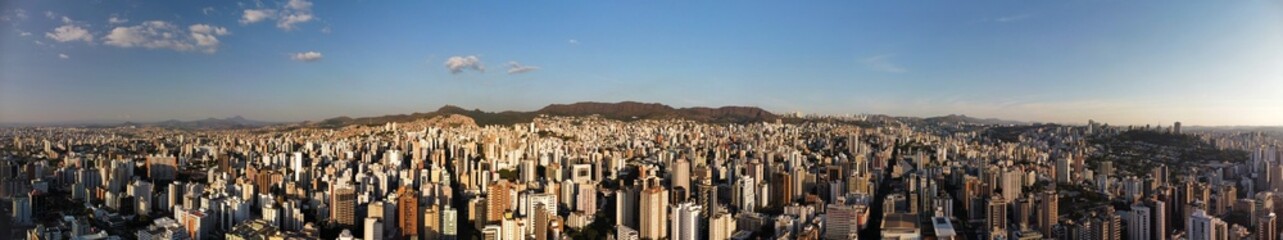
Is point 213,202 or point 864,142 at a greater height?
point 864,142

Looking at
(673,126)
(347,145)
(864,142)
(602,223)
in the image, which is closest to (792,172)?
(864,142)

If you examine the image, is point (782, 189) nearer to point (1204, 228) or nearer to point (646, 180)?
point (646, 180)

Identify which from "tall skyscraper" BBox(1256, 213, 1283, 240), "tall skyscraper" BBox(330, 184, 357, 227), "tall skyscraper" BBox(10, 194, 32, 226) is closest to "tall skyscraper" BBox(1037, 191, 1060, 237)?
"tall skyscraper" BBox(1256, 213, 1283, 240)

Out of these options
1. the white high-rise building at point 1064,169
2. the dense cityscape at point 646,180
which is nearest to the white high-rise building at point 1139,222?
the dense cityscape at point 646,180

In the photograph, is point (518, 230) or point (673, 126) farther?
point (673, 126)

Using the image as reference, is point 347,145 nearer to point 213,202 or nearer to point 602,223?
point 213,202

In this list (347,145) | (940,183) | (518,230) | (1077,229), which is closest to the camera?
(1077,229)

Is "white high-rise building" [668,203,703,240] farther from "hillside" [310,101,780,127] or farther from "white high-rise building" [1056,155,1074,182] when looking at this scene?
"white high-rise building" [1056,155,1074,182]

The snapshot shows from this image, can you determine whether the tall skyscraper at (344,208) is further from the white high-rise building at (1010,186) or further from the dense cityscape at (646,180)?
the white high-rise building at (1010,186)
